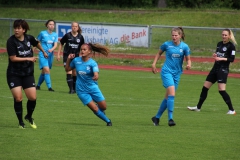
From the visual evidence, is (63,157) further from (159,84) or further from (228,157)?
(159,84)

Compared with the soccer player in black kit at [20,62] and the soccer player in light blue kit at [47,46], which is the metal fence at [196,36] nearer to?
the soccer player in light blue kit at [47,46]

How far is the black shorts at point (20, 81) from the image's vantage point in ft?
37.3

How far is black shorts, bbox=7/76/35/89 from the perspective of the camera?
1138 cm

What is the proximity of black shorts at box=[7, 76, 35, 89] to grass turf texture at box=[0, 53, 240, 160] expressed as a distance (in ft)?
2.71

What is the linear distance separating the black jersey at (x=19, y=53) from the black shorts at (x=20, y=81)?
0.08 meters

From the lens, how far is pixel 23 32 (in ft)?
37.3

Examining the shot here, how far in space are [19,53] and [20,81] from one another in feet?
1.70

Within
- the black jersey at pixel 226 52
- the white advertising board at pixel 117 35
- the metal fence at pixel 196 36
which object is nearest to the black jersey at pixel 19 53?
the black jersey at pixel 226 52

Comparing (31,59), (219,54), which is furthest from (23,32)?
(219,54)

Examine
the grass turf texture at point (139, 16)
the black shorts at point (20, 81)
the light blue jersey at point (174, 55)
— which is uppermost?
the light blue jersey at point (174, 55)

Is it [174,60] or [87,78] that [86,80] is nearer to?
[87,78]

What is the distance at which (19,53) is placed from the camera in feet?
37.2

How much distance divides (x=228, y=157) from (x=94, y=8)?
44.5 m

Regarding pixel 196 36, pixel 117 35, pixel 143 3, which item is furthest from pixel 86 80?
pixel 143 3
